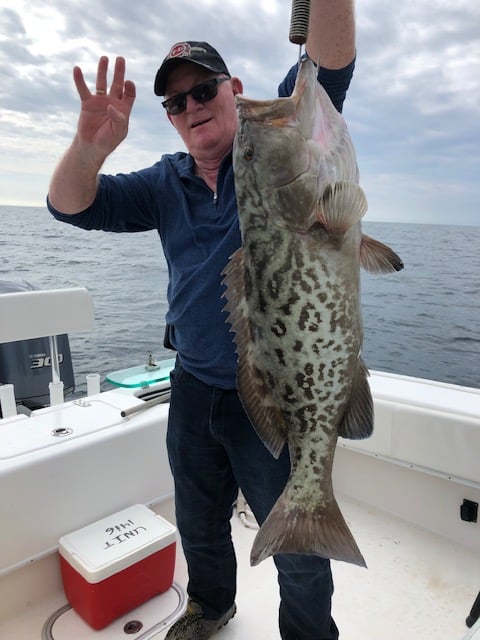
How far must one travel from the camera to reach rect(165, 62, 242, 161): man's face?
6.48ft

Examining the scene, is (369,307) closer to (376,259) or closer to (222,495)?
(222,495)

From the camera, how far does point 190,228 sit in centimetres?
210

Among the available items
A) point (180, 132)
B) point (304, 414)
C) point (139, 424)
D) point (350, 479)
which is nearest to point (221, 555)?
point (139, 424)

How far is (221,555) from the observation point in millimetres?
2471

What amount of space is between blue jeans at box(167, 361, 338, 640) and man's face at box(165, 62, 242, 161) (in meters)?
0.93

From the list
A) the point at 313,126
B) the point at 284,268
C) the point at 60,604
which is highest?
the point at 313,126

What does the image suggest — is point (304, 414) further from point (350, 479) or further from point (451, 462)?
point (350, 479)

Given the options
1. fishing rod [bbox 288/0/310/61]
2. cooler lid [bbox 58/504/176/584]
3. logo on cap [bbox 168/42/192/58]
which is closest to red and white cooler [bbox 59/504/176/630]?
cooler lid [bbox 58/504/176/584]

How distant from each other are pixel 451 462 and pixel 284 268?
2086 millimetres

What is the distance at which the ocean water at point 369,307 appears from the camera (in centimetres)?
1124

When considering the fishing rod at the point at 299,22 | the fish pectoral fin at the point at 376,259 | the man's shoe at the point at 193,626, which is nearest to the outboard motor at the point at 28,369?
the man's shoe at the point at 193,626

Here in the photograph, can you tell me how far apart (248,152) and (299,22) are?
35 centimetres

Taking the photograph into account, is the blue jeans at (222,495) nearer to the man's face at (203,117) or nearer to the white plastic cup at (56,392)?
the man's face at (203,117)

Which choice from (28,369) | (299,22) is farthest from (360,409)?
(28,369)
